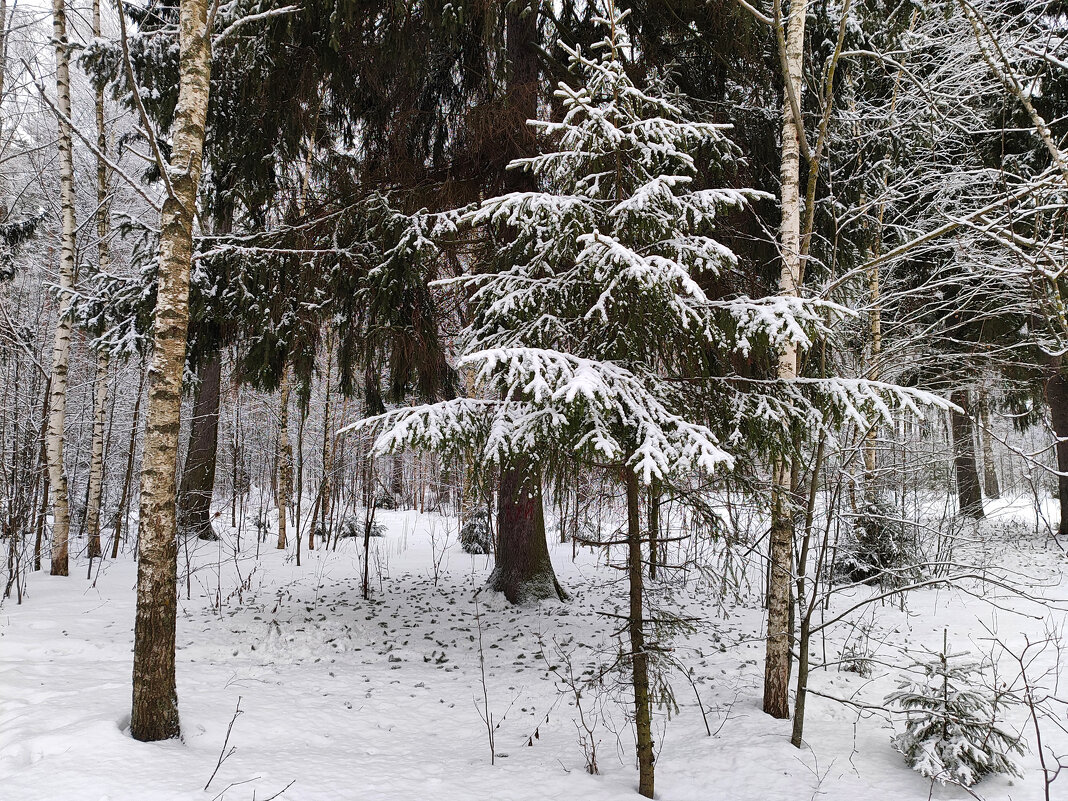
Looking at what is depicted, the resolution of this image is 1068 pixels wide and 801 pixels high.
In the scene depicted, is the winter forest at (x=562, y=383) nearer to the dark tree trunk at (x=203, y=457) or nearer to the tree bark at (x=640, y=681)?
the tree bark at (x=640, y=681)

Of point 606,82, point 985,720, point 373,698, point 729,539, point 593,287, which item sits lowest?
point 373,698

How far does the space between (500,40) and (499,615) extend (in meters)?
6.03

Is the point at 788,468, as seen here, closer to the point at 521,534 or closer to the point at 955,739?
the point at 955,739

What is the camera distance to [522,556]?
7211 millimetres

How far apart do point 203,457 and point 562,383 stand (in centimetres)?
990

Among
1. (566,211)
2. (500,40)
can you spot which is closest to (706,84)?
(500,40)

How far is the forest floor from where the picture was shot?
10.6 ft

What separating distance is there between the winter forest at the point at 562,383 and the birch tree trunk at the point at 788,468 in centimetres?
3

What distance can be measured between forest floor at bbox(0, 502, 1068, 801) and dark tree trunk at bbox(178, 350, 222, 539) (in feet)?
6.60

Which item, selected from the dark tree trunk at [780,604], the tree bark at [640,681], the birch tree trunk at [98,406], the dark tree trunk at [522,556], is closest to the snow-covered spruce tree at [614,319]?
the tree bark at [640,681]

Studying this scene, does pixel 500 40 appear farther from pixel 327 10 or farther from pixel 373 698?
pixel 373 698

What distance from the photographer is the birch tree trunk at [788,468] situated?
13.2ft

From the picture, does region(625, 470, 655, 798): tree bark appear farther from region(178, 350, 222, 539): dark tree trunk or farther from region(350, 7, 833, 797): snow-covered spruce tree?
region(178, 350, 222, 539): dark tree trunk

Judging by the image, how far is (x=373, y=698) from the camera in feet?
15.6
